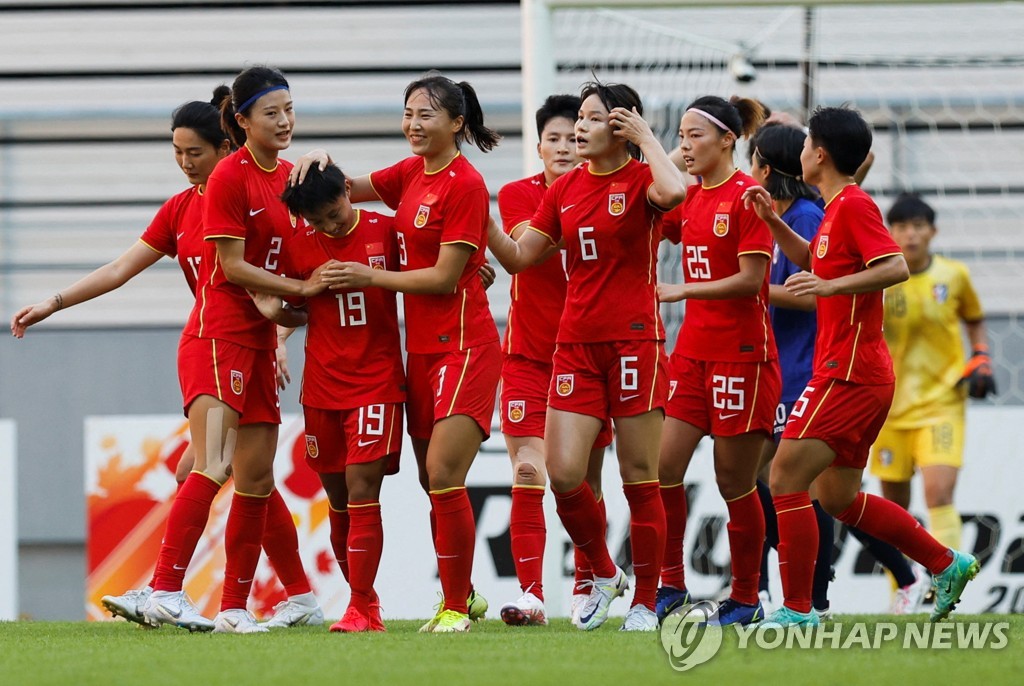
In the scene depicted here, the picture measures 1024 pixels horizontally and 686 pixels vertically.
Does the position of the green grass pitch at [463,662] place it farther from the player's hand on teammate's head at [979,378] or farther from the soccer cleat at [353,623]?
the player's hand on teammate's head at [979,378]

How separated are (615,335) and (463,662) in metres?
1.47

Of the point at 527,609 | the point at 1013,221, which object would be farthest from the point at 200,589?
the point at 1013,221

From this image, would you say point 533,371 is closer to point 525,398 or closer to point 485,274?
point 525,398

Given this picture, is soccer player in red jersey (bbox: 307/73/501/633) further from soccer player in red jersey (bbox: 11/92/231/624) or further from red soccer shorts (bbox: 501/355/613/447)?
soccer player in red jersey (bbox: 11/92/231/624)

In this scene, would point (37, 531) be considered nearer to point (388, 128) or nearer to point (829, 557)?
point (388, 128)

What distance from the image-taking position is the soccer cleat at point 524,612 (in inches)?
205

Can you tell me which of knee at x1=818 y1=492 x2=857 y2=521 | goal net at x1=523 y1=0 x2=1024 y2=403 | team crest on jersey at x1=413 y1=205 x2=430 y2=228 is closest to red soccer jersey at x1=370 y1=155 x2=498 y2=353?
team crest on jersey at x1=413 y1=205 x2=430 y2=228

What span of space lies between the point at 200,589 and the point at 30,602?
2.94 metres

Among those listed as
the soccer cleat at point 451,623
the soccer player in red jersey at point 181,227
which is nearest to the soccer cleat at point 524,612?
the soccer cleat at point 451,623

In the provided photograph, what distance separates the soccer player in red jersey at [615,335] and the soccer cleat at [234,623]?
122 cm

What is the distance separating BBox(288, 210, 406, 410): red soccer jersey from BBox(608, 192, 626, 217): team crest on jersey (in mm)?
786

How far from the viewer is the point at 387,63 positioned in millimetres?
11484

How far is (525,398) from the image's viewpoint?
548 cm

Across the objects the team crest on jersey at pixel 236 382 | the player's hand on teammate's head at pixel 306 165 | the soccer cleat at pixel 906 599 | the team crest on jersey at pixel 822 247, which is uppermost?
the player's hand on teammate's head at pixel 306 165
